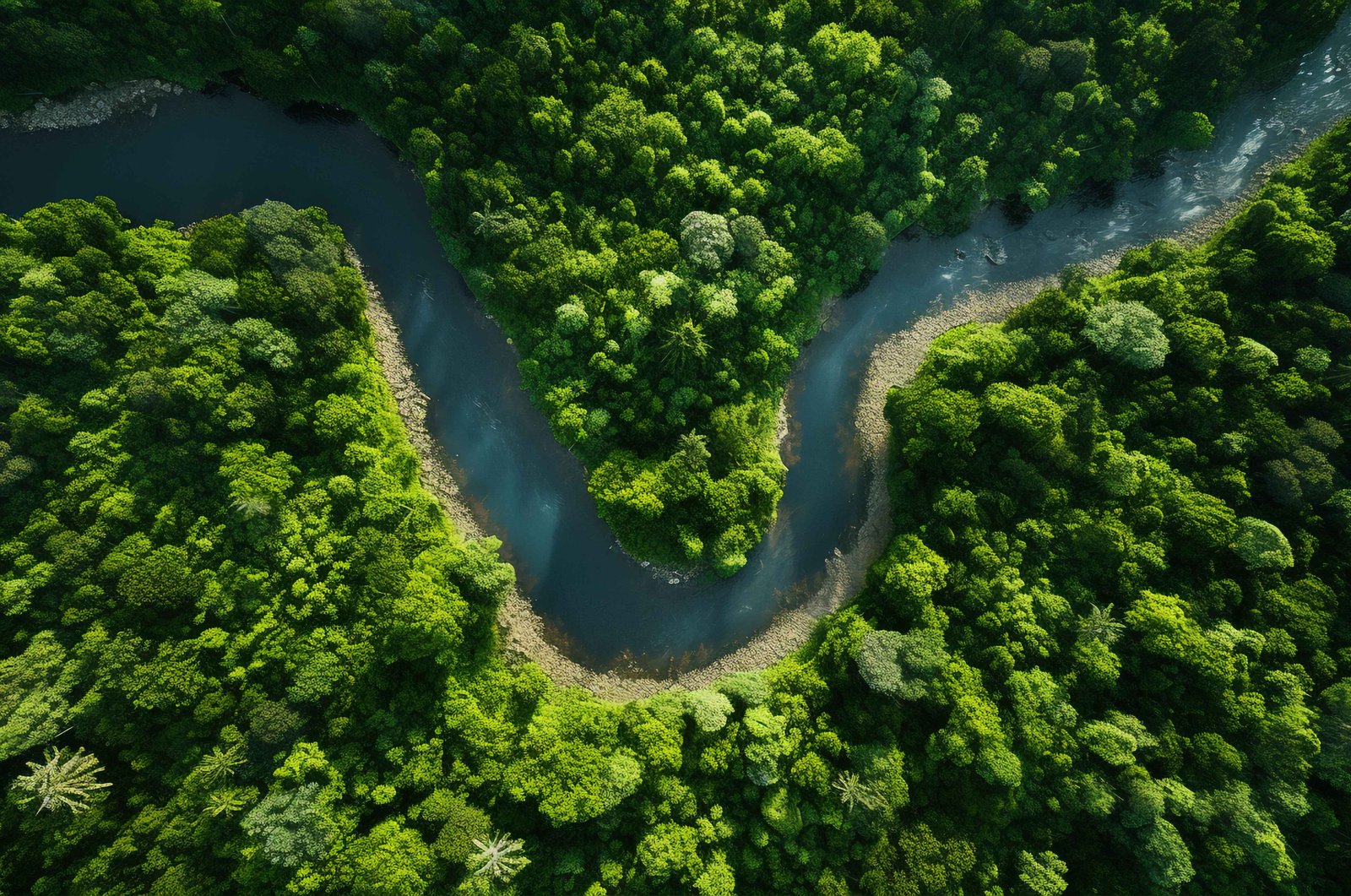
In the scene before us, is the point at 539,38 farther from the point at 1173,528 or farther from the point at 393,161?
the point at 1173,528

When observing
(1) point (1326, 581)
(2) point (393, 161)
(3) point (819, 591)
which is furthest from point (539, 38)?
(1) point (1326, 581)

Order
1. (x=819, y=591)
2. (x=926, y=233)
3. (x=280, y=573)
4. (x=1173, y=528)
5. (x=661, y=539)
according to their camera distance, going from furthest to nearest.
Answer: (x=926, y=233), (x=819, y=591), (x=661, y=539), (x=1173, y=528), (x=280, y=573)

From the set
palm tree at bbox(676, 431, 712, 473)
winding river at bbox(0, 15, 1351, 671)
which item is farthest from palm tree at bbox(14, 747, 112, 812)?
palm tree at bbox(676, 431, 712, 473)

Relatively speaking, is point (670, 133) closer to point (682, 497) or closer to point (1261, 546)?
point (682, 497)

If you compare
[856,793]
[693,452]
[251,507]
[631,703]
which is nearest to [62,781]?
[251,507]

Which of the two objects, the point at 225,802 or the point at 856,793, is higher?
the point at 856,793

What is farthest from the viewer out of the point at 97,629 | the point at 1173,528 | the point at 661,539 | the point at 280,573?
the point at 661,539

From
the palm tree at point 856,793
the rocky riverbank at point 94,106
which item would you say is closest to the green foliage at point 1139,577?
the palm tree at point 856,793

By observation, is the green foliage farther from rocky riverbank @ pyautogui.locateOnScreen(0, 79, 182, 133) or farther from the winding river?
rocky riverbank @ pyautogui.locateOnScreen(0, 79, 182, 133)
